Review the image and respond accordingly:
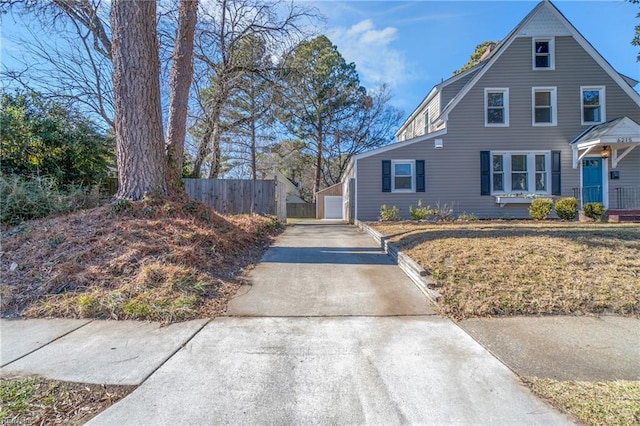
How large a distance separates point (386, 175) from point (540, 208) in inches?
217

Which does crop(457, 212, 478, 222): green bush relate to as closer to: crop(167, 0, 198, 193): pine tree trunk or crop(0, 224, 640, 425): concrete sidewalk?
crop(0, 224, 640, 425): concrete sidewalk

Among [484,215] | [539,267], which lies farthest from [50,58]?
[484,215]

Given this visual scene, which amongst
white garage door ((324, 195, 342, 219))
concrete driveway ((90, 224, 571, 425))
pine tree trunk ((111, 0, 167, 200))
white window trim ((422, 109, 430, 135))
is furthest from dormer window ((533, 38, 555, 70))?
white garage door ((324, 195, 342, 219))

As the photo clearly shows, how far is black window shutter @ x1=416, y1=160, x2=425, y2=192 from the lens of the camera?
1234cm

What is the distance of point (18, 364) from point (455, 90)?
49.9 feet

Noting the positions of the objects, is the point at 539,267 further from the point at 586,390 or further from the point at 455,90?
the point at 455,90

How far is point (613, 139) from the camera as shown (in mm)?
10695

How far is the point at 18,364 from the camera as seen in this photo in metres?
2.43

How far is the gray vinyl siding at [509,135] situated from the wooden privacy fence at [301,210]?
18.3 m

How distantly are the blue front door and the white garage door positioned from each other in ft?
52.4

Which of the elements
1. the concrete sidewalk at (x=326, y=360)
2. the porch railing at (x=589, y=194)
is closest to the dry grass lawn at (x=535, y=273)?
the concrete sidewalk at (x=326, y=360)

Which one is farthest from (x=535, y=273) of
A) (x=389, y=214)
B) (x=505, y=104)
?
(x=505, y=104)

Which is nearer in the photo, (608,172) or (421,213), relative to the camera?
(421,213)

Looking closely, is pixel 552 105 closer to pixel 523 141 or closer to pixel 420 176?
pixel 523 141
